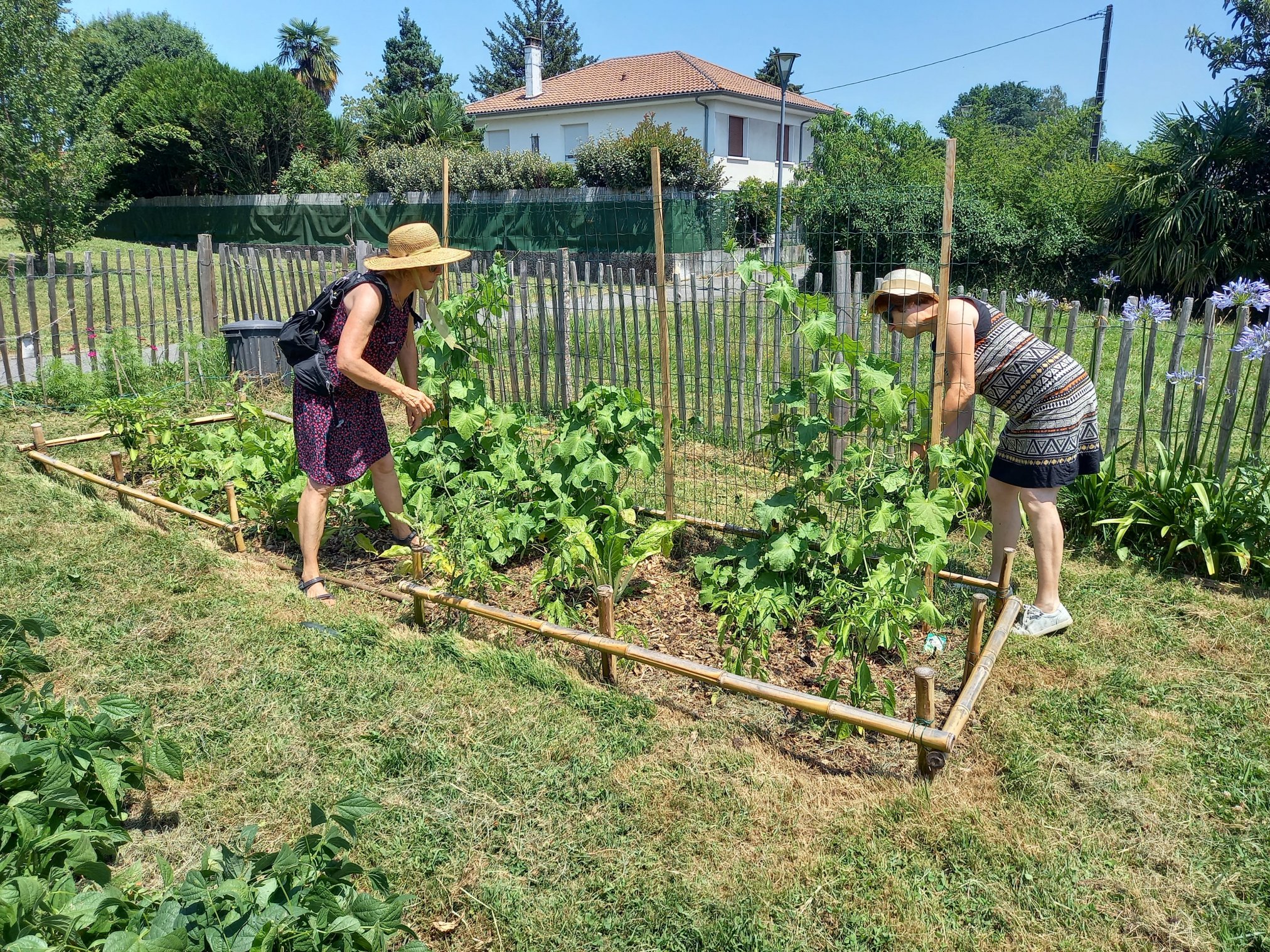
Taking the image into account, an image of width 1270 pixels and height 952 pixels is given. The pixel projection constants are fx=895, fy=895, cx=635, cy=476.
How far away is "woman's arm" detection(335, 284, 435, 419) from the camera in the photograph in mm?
3867

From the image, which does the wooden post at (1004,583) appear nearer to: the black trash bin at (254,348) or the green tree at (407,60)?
the black trash bin at (254,348)

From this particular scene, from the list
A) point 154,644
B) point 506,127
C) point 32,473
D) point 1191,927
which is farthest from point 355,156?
point 1191,927

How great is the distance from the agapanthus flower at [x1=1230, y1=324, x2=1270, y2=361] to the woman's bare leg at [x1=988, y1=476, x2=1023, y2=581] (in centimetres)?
162

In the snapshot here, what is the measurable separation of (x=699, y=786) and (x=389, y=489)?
7.75ft

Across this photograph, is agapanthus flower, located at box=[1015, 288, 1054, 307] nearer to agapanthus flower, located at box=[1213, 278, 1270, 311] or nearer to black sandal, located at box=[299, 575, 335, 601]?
agapanthus flower, located at box=[1213, 278, 1270, 311]

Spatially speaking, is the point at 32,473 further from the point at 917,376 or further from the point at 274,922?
the point at 917,376

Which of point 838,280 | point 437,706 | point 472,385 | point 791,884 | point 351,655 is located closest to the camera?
point 791,884

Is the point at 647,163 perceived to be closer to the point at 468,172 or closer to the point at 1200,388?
the point at 468,172

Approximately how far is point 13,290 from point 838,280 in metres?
6.94

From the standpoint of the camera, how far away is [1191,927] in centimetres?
229

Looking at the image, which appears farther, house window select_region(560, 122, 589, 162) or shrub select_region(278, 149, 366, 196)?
house window select_region(560, 122, 589, 162)

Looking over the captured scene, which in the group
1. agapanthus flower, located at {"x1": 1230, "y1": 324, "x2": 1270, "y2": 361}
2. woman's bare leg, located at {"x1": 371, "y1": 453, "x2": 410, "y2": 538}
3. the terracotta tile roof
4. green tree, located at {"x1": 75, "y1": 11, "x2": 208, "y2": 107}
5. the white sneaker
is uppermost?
green tree, located at {"x1": 75, "y1": 11, "x2": 208, "y2": 107}

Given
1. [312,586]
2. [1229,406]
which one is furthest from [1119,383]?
[312,586]

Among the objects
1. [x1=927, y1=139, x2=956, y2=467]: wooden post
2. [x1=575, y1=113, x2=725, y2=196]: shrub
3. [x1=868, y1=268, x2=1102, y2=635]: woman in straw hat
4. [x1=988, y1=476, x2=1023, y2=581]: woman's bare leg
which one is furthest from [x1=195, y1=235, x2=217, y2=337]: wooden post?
[x1=575, y1=113, x2=725, y2=196]: shrub
